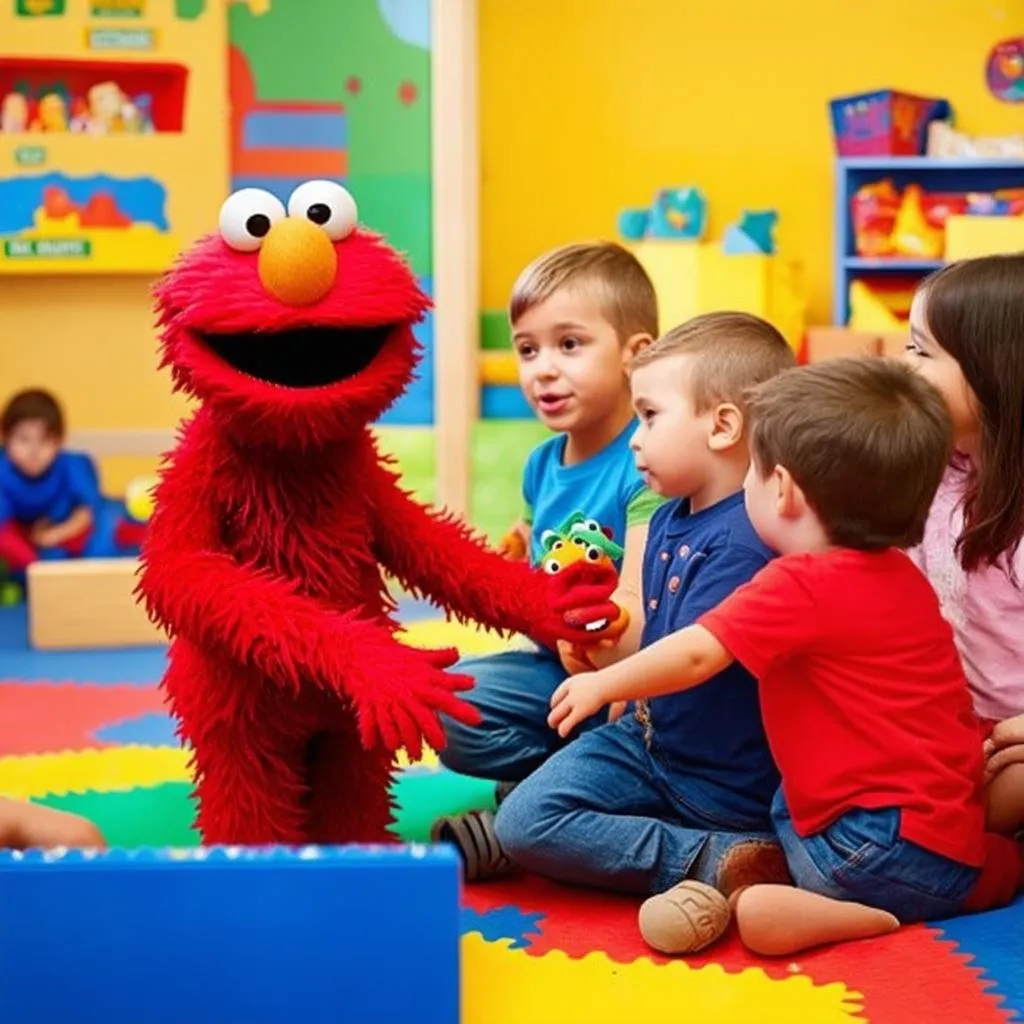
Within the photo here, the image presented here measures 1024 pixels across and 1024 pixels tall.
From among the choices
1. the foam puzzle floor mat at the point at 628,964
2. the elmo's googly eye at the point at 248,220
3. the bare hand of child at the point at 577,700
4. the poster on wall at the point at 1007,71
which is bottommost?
the foam puzzle floor mat at the point at 628,964

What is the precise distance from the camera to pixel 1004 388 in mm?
1501

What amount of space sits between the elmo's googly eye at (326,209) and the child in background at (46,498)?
78.5 inches

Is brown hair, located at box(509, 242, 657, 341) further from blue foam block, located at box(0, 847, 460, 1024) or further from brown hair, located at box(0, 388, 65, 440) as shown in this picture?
brown hair, located at box(0, 388, 65, 440)

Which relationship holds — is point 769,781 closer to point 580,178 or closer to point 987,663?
point 987,663

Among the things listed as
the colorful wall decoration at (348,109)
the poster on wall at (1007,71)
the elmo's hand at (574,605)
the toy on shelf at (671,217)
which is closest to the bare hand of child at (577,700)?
the elmo's hand at (574,605)

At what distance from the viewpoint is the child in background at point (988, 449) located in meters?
1.49

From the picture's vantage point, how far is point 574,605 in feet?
4.57

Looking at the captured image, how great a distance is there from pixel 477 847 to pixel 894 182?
110 inches

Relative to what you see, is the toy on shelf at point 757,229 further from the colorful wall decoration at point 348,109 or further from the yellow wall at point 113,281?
the yellow wall at point 113,281

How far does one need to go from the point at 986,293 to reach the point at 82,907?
0.99 meters

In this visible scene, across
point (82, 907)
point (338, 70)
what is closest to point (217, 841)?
point (82, 907)

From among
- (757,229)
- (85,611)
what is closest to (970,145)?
(757,229)

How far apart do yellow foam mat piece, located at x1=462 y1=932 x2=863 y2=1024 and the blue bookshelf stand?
2.68 metres

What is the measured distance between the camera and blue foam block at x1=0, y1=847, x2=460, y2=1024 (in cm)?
96
